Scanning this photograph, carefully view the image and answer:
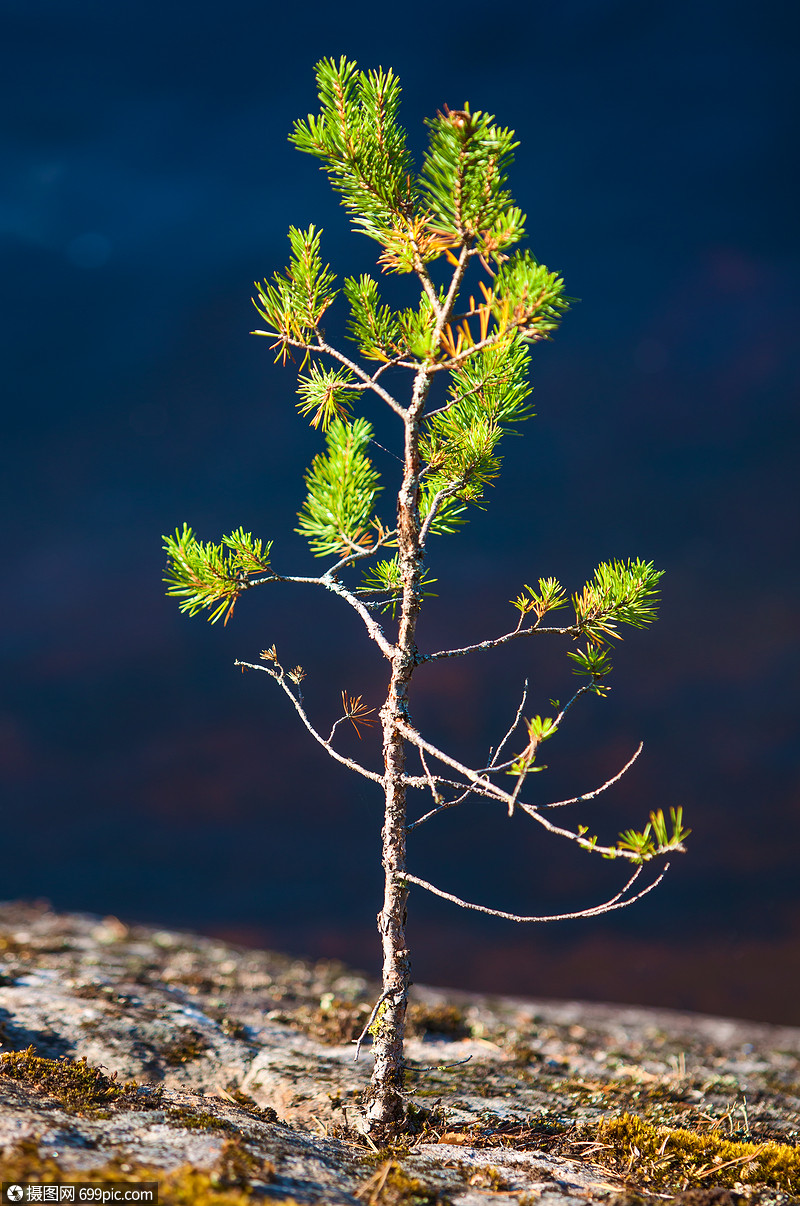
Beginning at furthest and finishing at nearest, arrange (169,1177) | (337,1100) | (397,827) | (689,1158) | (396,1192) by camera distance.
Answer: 1. (337,1100)
2. (397,827)
3. (689,1158)
4. (396,1192)
5. (169,1177)

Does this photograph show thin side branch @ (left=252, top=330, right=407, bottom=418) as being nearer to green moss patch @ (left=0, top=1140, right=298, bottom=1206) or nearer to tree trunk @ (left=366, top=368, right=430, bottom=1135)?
tree trunk @ (left=366, top=368, right=430, bottom=1135)

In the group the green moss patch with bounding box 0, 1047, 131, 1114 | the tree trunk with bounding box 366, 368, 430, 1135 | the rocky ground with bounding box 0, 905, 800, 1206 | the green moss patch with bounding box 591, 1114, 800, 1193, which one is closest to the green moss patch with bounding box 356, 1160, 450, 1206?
the rocky ground with bounding box 0, 905, 800, 1206

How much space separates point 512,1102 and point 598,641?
3323 millimetres

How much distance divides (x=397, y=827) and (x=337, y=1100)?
2.11 m

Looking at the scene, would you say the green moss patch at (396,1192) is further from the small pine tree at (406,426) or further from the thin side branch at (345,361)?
the thin side branch at (345,361)

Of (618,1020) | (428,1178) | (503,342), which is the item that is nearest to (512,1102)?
(428,1178)

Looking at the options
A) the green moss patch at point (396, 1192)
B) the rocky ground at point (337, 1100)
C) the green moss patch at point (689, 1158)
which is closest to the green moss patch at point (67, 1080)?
the rocky ground at point (337, 1100)

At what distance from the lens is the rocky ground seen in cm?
345

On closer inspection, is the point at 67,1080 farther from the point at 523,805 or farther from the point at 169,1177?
the point at 523,805

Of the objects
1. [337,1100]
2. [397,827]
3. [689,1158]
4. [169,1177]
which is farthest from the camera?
[337,1100]

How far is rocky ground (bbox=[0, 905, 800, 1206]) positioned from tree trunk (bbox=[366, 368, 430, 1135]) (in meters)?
0.23

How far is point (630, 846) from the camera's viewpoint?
353 cm

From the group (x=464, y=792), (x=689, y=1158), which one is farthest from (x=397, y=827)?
(x=689, y=1158)

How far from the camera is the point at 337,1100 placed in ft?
16.3
